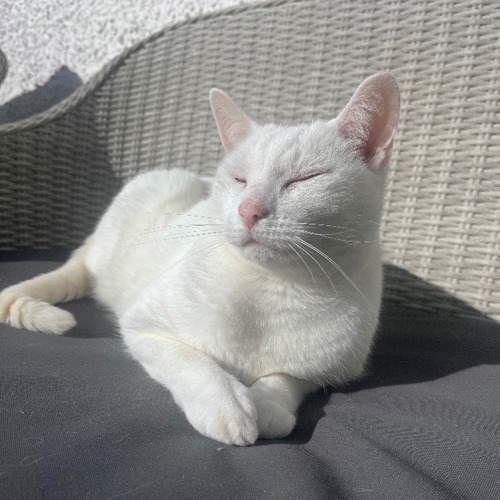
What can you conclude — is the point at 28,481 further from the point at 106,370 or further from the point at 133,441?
the point at 106,370

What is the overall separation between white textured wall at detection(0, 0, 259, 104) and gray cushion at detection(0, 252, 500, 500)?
1800 mm

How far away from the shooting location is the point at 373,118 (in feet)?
3.17

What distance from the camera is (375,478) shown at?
670mm

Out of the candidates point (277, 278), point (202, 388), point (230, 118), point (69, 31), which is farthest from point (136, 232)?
point (69, 31)

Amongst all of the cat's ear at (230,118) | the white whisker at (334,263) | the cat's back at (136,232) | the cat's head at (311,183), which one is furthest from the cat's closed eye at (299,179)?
the cat's back at (136,232)

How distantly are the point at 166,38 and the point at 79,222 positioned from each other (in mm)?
812

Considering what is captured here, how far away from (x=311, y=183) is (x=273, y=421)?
16.2 inches

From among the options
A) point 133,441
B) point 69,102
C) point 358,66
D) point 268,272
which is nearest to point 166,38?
point 69,102

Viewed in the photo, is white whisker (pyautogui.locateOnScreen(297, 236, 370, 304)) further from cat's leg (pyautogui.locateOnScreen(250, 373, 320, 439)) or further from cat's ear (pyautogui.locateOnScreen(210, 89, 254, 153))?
cat's ear (pyautogui.locateOnScreen(210, 89, 254, 153))

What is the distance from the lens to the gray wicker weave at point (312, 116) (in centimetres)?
151

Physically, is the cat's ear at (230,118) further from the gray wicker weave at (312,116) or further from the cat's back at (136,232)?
the gray wicker weave at (312,116)

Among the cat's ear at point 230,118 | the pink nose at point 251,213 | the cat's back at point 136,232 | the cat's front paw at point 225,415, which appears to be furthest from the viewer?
the cat's back at point 136,232

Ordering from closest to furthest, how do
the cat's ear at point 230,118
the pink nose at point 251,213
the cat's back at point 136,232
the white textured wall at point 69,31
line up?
the pink nose at point 251,213
the cat's ear at point 230,118
the cat's back at point 136,232
the white textured wall at point 69,31

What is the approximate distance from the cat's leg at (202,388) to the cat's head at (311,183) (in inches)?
8.4
